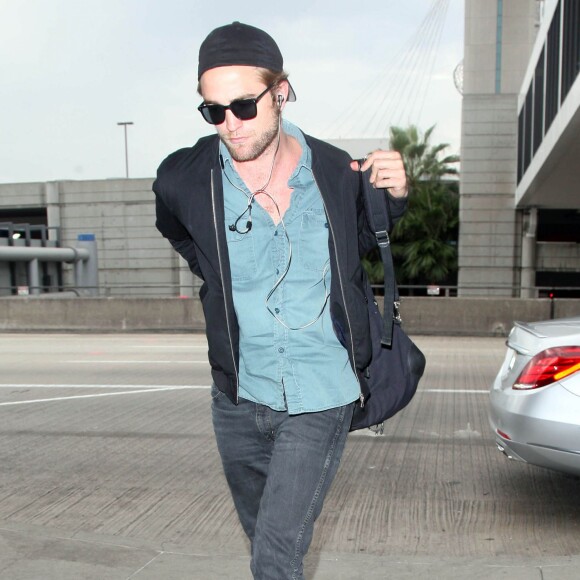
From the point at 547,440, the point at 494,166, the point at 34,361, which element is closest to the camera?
the point at 547,440

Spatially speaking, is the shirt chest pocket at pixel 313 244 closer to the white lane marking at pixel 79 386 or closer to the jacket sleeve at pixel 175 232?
the jacket sleeve at pixel 175 232

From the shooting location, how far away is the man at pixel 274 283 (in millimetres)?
2297

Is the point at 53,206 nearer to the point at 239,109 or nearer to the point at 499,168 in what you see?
the point at 499,168

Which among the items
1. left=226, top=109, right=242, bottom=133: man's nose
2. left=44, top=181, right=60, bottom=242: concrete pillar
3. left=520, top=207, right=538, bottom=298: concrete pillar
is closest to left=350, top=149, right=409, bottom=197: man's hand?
left=226, top=109, right=242, bottom=133: man's nose

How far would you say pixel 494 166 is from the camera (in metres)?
30.9

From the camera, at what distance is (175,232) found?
2650 millimetres

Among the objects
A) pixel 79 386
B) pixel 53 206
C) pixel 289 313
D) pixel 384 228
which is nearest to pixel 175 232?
pixel 289 313

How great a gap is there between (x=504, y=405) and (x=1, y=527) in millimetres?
3149

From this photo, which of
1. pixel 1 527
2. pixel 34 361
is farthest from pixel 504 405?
pixel 34 361

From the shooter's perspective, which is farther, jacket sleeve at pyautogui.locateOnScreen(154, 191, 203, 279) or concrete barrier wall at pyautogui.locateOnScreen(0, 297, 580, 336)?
concrete barrier wall at pyautogui.locateOnScreen(0, 297, 580, 336)

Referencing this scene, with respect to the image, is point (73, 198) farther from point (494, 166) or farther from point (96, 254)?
point (494, 166)

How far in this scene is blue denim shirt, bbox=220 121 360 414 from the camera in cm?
231

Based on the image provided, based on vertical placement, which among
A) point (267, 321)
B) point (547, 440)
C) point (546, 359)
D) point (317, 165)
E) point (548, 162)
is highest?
point (548, 162)

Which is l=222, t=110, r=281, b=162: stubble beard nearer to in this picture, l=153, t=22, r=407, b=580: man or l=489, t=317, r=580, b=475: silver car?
l=153, t=22, r=407, b=580: man
